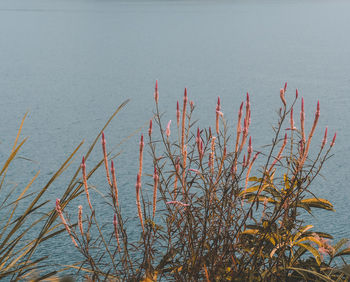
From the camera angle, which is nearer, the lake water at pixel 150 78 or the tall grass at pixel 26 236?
the tall grass at pixel 26 236

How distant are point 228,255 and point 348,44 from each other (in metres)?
6.82

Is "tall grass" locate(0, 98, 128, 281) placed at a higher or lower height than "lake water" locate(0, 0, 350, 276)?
lower

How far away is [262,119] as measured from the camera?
163 inches

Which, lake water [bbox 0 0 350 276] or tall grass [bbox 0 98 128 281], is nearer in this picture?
tall grass [bbox 0 98 128 281]

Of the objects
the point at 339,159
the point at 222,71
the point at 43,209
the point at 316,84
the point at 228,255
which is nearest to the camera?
the point at 228,255

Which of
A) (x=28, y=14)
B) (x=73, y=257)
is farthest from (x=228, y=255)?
(x=28, y=14)

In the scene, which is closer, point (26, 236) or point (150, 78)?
point (26, 236)

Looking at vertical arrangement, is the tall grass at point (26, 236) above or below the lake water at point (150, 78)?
below

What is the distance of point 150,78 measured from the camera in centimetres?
562

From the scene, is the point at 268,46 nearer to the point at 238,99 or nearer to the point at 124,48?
the point at 124,48

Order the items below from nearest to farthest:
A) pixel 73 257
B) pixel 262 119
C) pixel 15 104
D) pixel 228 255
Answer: pixel 228 255, pixel 73 257, pixel 262 119, pixel 15 104

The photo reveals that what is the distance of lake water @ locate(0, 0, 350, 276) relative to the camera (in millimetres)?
3385

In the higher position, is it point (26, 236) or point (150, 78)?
point (150, 78)

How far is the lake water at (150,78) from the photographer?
3.38 metres
